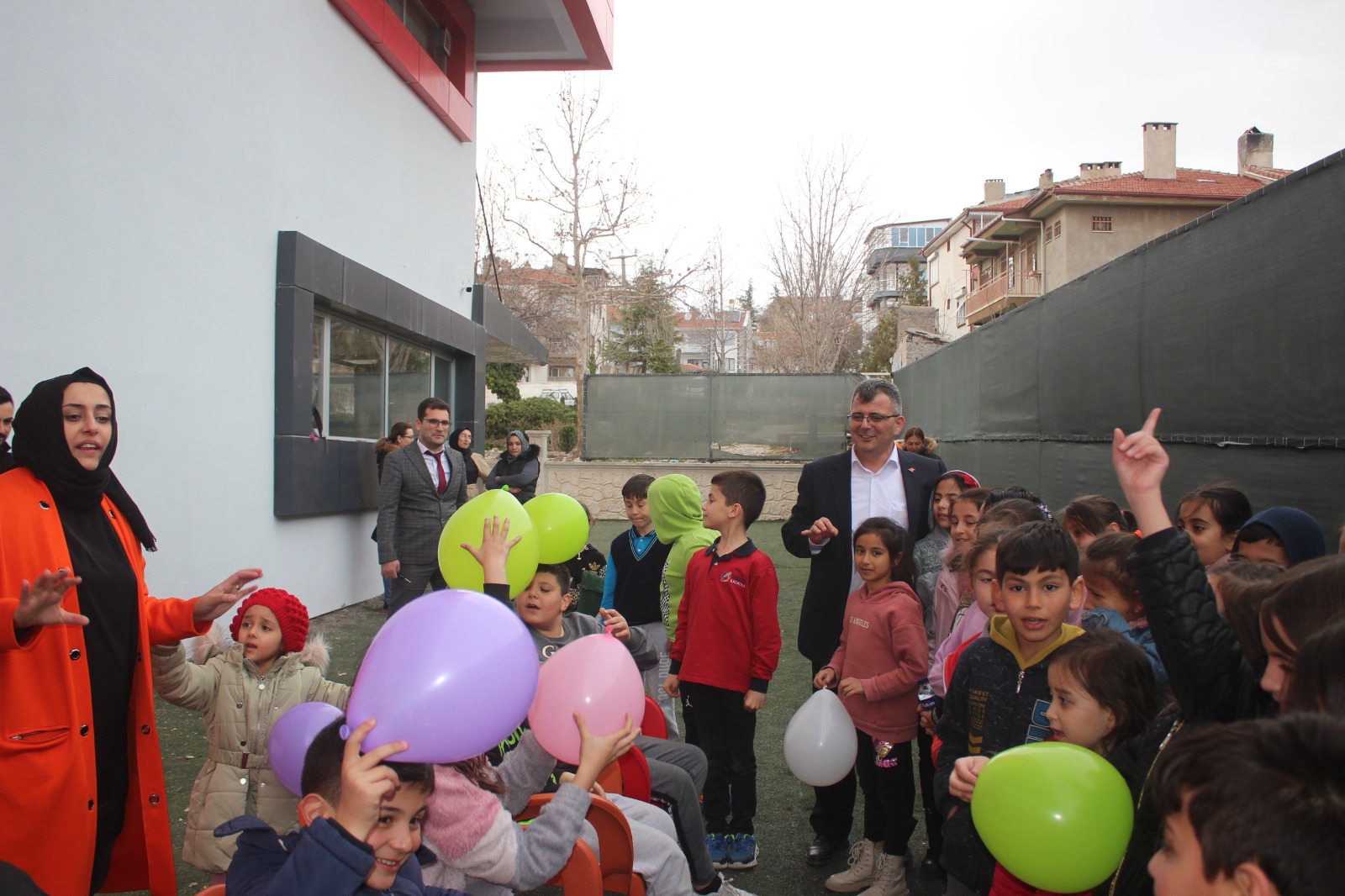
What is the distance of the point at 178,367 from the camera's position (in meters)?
5.65

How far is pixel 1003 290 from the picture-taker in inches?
1400

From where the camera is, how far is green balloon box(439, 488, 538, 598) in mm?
3332

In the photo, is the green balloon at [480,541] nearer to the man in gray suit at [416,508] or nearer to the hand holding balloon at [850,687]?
the hand holding balloon at [850,687]

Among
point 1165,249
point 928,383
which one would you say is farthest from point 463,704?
point 928,383

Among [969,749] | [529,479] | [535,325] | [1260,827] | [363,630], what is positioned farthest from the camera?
[535,325]

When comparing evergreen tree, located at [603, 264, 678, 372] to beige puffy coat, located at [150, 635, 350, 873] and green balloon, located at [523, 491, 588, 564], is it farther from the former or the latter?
beige puffy coat, located at [150, 635, 350, 873]

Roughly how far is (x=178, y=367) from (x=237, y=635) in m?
3.47

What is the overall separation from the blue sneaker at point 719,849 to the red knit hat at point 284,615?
5.47 ft

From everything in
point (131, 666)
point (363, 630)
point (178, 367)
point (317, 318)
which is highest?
point (317, 318)

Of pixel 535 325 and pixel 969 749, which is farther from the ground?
pixel 535 325

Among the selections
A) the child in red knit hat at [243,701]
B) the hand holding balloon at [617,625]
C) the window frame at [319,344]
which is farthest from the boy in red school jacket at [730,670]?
the window frame at [319,344]

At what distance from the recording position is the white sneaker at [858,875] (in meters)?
3.22

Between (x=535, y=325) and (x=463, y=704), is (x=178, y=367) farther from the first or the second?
(x=535, y=325)

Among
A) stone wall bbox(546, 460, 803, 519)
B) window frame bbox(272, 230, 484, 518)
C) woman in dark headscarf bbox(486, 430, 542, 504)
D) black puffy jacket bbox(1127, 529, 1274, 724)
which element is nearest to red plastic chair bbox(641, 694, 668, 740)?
black puffy jacket bbox(1127, 529, 1274, 724)
